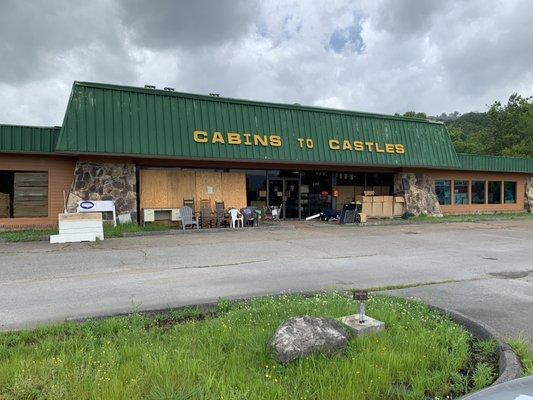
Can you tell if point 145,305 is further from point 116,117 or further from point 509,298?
point 116,117

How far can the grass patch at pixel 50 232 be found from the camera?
45.7 ft

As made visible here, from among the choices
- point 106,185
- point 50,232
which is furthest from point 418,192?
point 50,232

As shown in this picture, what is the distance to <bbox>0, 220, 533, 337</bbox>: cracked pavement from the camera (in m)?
6.48

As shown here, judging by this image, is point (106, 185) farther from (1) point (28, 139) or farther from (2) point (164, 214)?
(1) point (28, 139)

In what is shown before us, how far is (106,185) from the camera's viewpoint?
16953mm

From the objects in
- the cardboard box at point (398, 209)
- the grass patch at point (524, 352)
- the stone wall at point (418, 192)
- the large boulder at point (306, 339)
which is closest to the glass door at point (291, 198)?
the cardboard box at point (398, 209)

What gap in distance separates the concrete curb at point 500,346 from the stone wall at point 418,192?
18.8 metres

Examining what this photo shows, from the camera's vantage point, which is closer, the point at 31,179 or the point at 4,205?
the point at 4,205

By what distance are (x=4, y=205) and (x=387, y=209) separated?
60.1ft

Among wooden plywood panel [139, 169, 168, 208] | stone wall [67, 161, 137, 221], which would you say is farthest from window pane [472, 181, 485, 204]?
stone wall [67, 161, 137, 221]

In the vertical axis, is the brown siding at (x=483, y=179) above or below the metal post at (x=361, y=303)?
above

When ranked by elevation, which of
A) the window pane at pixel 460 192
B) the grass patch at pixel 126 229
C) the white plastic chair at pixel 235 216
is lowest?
the grass patch at pixel 126 229

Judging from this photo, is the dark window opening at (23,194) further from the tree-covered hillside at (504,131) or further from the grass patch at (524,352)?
the tree-covered hillside at (504,131)

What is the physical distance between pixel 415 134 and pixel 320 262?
1540cm
